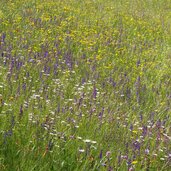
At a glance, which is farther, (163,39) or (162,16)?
(162,16)

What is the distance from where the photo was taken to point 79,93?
456cm

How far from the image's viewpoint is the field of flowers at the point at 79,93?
3098mm

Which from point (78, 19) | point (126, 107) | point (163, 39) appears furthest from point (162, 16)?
point (126, 107)

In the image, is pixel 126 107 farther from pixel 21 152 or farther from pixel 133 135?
pixel 21 152

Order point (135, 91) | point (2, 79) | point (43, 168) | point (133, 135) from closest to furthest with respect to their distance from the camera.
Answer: point (43, 168) < point (133, 135) < point (2, 79) < point (135, 91)

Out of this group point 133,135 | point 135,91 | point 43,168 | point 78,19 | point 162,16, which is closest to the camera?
point 43,168

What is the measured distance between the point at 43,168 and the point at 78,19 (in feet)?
21.2

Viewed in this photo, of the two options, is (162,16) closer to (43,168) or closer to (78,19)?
(78,19)

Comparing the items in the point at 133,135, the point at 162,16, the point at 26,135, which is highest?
the point at 26,135

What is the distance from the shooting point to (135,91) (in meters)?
5.35

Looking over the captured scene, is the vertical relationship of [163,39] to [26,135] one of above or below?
below

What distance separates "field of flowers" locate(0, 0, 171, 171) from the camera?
10.2ft

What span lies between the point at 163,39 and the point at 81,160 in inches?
267

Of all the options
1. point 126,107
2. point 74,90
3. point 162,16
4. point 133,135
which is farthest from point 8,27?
point 162,16
